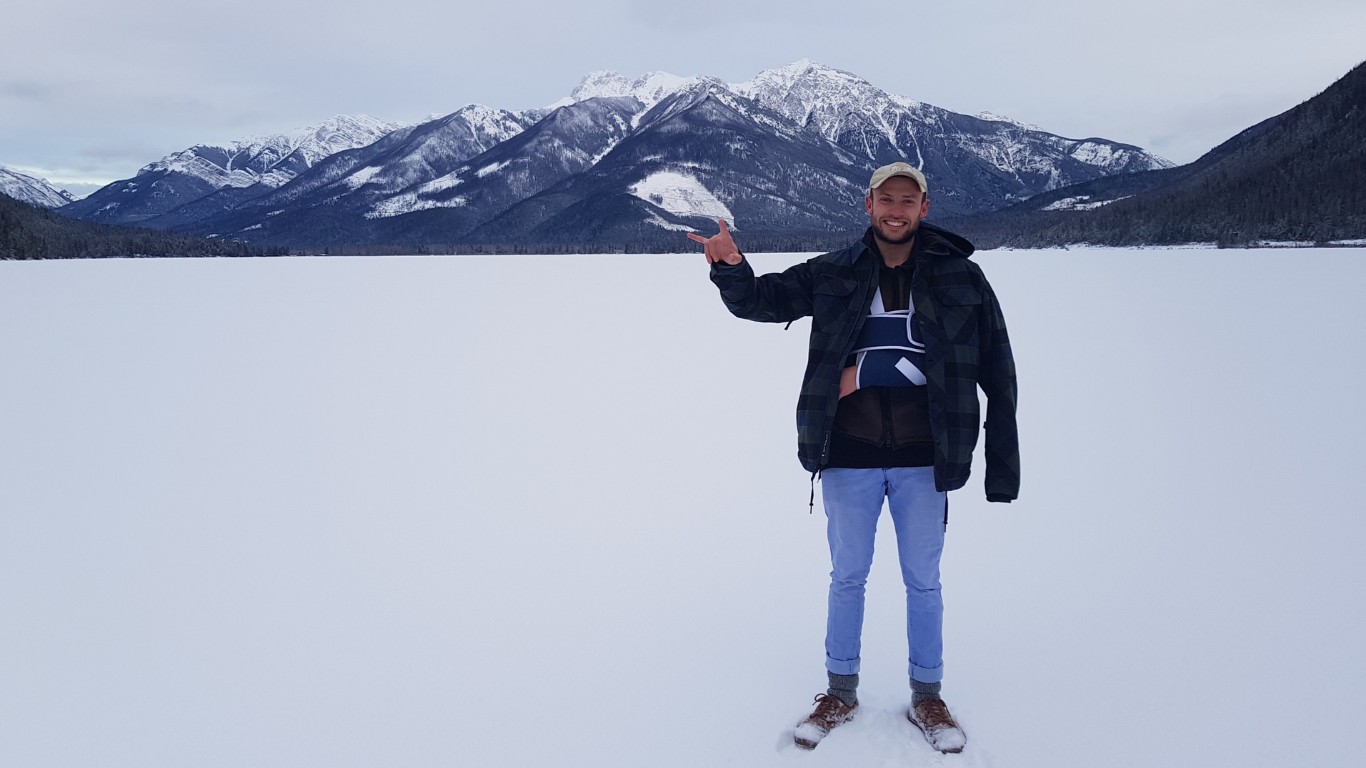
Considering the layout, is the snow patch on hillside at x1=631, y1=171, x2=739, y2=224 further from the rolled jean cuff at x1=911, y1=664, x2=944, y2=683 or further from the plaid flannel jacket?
the rolled jean cuff at x1=911, y1=664, x2=944, y2=683

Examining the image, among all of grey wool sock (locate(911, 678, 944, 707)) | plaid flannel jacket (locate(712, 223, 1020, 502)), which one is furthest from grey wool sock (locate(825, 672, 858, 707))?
plaid flannel jacket (locate(712, 223, 1020, 502))

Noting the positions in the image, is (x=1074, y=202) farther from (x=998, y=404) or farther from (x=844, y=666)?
(x=844, y=666)

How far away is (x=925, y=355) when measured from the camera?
2617 mm

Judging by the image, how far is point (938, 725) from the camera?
2.76 metres

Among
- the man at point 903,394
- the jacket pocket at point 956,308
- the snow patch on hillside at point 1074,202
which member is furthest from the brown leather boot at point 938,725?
the snow patch on hillside at point 1074,202

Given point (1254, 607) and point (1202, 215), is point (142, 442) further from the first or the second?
point (1202, 215)

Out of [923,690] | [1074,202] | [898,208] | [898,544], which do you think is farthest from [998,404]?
[1074,202]

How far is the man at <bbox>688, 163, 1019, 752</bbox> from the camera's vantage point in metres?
2.59

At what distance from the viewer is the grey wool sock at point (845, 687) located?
9.47ft

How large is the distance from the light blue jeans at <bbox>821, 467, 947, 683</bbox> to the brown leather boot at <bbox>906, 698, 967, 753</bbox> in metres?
0.09

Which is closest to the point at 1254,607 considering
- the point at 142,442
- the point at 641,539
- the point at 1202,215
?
the point at 641,539

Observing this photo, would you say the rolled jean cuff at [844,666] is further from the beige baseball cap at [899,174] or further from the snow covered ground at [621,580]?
the beige baseball cap at [899,174]

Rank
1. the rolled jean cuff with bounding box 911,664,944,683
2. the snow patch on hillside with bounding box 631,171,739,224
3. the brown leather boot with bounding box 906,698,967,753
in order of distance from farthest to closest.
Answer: the snow patch on hillside with bounding box 631,171,739,224, the rolled jean cuff with bounding box 911,664,944,683, the brown leather boot with bounding box 906,698,967,753

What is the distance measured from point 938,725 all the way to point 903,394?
1.17 metres
